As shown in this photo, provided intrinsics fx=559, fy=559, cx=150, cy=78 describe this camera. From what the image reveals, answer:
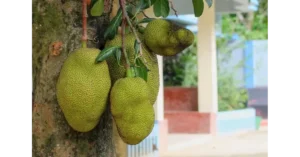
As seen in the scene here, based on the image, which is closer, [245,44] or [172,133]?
[172,133]

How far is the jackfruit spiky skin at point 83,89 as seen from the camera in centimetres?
123

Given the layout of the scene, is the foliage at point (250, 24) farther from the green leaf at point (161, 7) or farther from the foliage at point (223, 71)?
the green leaf at point (161, 7)

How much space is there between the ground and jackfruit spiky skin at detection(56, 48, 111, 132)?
5.36 m

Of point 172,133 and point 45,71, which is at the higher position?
point 45,71

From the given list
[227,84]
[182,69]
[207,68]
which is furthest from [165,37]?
[182,69]

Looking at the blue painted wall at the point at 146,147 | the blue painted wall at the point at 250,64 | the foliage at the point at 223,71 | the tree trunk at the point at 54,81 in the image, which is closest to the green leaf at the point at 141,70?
the tree trunk at the point at 54,81

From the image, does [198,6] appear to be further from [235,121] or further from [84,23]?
[235,121]

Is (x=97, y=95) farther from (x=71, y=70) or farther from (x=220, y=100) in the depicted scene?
(x=220, y=100)

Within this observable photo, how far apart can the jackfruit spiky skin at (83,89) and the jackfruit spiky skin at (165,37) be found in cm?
17

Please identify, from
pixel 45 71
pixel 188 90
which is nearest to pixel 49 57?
pixel 45 71

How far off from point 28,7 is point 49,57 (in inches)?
4.9

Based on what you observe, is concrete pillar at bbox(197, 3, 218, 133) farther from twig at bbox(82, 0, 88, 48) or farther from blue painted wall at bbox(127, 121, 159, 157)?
twig at bbox(82, 0, 88, 48)
